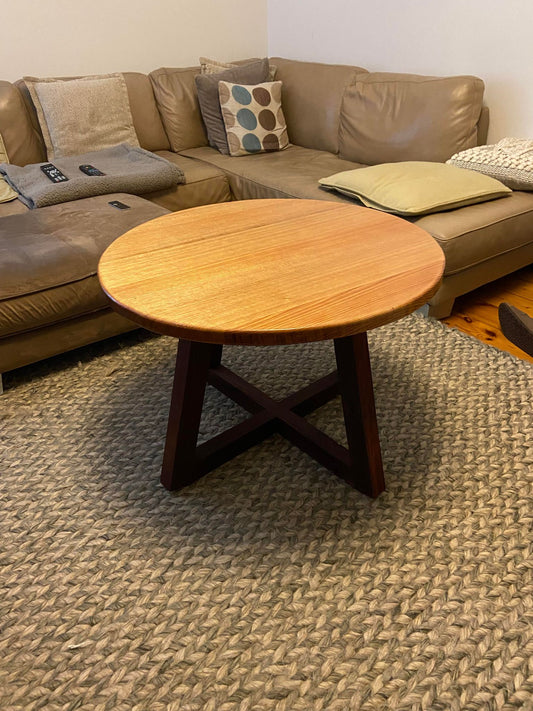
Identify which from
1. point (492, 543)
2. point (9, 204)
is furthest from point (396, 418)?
point (9, 204)

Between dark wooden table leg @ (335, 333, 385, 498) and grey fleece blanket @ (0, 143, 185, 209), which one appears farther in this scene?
grey fleece blanket @ (0, 143, 185, 209)

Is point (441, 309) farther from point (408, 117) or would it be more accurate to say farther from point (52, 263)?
point (52, 263)

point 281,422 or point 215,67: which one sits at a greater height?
point 215,67

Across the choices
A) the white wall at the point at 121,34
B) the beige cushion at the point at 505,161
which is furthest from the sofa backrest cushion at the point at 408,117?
the white wall at the point at 121,34

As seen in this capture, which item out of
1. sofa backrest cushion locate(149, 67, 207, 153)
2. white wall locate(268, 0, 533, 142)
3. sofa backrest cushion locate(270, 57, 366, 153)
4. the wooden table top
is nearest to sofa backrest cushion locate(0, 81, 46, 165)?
sofa backrest cushion locate(149, 67, 207, 153)

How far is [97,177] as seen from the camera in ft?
7.68

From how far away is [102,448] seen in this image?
1.53 m

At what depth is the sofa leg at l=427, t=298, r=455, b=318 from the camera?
206cm

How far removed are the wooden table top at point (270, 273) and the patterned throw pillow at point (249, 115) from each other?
148cm

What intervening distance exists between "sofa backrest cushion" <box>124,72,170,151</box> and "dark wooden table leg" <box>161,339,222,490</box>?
2.12m

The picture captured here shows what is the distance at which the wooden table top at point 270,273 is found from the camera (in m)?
1.04

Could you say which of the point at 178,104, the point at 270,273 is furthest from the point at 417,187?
the point at 178,104

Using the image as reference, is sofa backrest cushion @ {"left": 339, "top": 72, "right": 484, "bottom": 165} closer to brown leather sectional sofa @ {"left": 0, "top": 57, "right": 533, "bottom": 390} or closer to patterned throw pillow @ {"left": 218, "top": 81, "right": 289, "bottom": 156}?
brown leather sectional sofa @ {"left": 0, "top": 57, "right": 533, "bottom": 390}

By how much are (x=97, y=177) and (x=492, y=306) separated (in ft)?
5.64
